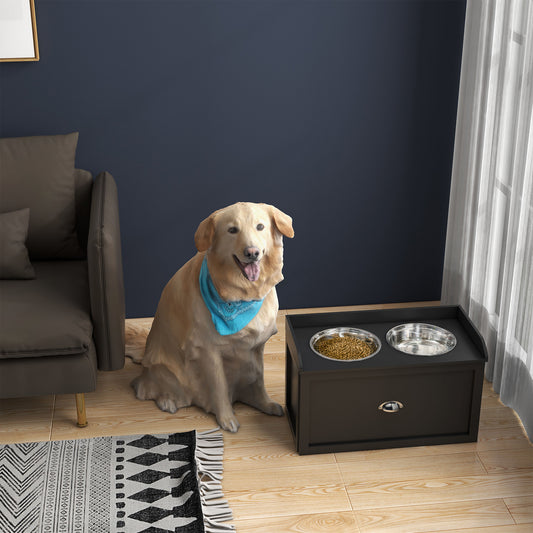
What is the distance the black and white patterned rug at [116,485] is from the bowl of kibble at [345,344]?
467 mm

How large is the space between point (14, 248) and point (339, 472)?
4.50ft

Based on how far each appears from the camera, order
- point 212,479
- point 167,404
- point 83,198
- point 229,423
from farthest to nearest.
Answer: point 83,198
point 167,404
point 229,423
point 212,479

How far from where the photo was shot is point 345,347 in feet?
7.95

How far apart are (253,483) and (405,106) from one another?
1.69 meters

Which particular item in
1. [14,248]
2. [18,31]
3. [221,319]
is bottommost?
[221,319]

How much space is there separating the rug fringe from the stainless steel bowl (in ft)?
2.28

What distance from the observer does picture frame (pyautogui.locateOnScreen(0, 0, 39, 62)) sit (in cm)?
275

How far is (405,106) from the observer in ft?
10.1

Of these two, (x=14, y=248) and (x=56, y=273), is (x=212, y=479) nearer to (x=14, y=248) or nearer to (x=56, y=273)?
(x=56, y=273)

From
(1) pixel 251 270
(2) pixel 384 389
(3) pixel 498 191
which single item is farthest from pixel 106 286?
(3) pixel 498 191

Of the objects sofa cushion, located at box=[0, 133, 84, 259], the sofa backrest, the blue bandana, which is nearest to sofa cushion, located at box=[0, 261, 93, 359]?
sofa cushion, located at box=[0, 133, 84, 259]

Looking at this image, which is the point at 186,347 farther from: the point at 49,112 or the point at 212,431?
the point at 49,112

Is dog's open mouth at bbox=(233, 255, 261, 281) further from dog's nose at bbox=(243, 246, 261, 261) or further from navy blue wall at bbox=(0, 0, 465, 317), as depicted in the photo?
navy blue wall at bbox=(0, 0, 465, 317)

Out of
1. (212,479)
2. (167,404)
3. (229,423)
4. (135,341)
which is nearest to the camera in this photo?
(212,479)
